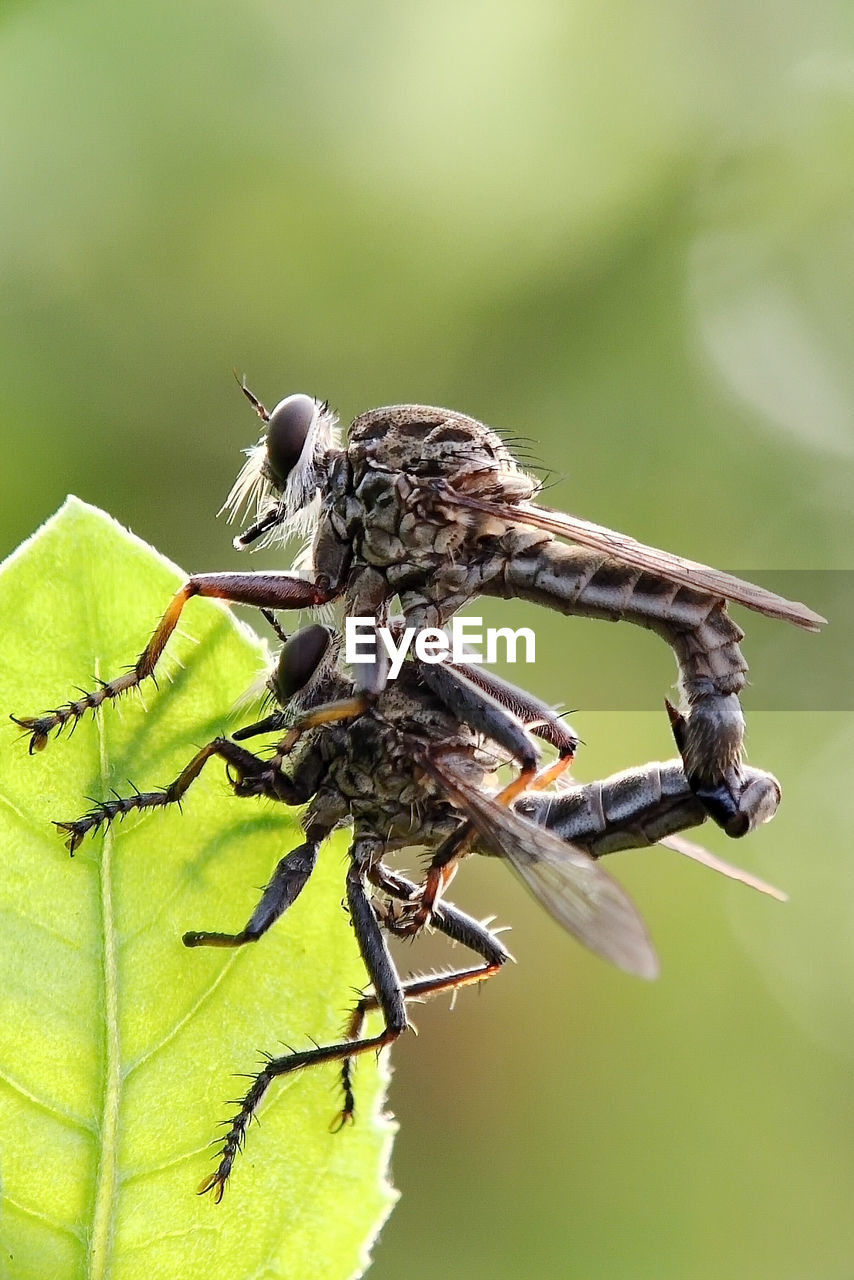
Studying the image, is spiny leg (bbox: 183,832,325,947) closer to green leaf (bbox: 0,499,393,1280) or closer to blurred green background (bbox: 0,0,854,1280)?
green leaf (bbox: 0,499,393,1280)

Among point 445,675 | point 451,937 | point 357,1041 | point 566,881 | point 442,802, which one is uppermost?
point 445,675

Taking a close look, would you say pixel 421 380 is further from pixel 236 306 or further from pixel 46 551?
pixel 46 551

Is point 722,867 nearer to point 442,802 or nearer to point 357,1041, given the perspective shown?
point 442,802

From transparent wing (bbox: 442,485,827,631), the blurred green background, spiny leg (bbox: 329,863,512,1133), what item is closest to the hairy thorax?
spiny leg (bbox: 329,863,512,1133)

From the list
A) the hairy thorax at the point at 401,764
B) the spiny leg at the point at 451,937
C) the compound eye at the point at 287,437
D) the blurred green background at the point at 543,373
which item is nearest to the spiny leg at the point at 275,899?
the hairy thorax at the point at 401,764

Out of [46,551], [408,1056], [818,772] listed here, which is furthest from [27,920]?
[818,772]

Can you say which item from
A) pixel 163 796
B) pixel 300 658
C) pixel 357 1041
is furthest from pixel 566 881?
pixel 163 796
